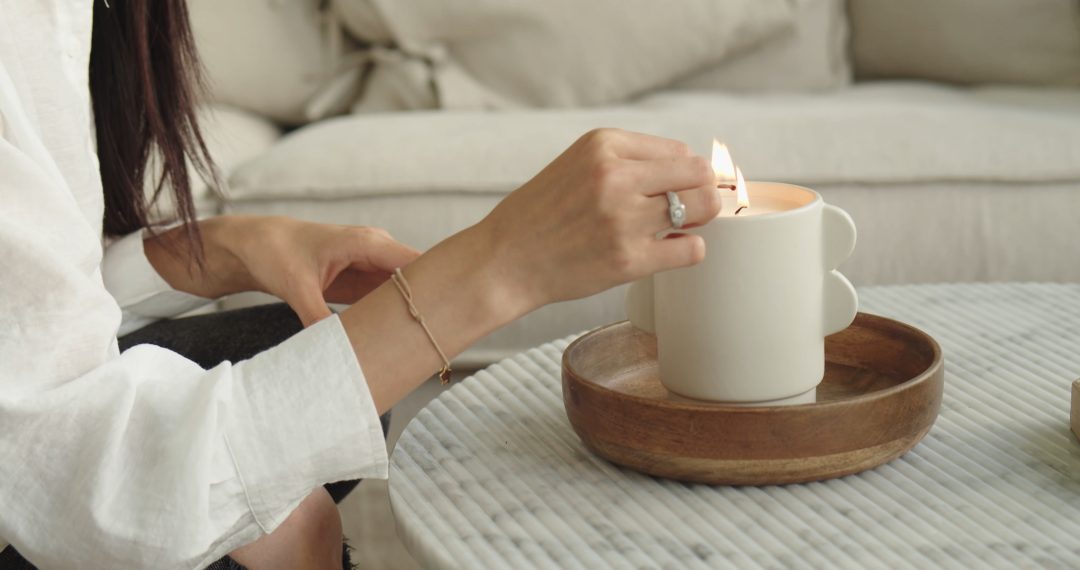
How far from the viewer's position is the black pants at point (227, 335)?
3.12ft

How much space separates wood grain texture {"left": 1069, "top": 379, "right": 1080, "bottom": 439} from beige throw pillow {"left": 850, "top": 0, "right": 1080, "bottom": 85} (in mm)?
1240

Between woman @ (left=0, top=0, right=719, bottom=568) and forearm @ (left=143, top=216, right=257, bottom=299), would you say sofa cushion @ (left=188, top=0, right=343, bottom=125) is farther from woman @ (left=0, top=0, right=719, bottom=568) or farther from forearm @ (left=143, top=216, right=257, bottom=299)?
woman @ (left=0, top=0, right=719, bottom=568)

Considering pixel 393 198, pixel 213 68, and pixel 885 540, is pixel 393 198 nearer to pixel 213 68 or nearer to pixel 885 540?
pixel 213 68

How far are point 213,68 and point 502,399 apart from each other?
3.84 ft

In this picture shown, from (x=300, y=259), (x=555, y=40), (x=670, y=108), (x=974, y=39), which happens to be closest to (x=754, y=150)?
(x=670, y=108)

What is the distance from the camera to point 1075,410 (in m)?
0.64

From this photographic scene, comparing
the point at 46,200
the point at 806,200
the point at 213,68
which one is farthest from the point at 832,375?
the point at 213,68

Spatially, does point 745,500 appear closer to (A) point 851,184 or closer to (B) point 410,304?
(B) point 410,304

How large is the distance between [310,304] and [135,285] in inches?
9.5

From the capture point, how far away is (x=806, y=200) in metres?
0.63

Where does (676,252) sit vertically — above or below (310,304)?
above

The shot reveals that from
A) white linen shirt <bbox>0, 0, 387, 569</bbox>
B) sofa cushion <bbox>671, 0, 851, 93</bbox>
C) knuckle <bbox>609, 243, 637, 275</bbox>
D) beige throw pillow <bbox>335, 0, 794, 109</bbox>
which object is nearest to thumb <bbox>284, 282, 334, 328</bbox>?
white linen shirt <bbox>0, 0, 387, 569</bbox>

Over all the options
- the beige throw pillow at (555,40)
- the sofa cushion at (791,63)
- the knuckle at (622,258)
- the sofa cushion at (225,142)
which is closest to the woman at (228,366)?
the knuckle at (622,258)

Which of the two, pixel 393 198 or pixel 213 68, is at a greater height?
pixel 213 68
